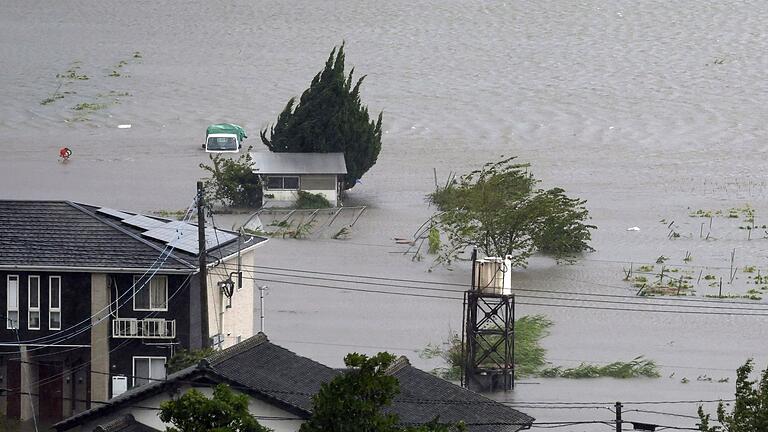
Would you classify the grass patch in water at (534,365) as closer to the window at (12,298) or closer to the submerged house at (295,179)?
the window at (12,298)

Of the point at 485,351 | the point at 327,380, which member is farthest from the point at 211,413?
the point at 485,351

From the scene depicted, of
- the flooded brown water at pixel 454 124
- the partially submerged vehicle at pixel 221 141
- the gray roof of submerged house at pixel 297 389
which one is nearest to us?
the gray roof of submerged house at pixel 297 389

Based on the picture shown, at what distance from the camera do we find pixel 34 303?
63.7ft

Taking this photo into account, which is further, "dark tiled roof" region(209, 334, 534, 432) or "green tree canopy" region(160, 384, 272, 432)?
"dark tiled roof" region(209, 334, 534, 432)

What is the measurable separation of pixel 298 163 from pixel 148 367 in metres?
20.7

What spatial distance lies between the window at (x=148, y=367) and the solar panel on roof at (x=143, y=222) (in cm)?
203

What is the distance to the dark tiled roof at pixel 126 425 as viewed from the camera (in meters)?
13.7

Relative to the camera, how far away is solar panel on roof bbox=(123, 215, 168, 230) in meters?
20.5

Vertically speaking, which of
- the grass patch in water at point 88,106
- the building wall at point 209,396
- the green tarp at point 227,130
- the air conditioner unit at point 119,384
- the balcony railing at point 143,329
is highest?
the grass patch in water at point 88,106

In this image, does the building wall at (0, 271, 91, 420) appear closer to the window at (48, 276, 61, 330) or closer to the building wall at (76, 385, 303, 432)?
the window at (48, 276, 61, 330)

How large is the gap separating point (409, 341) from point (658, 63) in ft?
137

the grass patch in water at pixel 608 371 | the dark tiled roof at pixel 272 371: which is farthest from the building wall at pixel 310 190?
the dark tiled roof at pixel 272 371

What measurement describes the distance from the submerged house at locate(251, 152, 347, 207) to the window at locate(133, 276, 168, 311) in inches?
754

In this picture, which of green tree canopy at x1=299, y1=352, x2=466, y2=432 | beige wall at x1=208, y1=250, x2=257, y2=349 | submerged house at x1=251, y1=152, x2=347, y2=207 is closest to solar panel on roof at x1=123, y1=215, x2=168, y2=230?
beige wall at x1=208, y1=250, x2=257, y2=349
